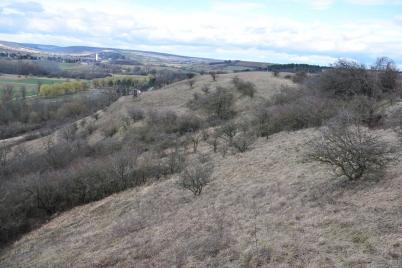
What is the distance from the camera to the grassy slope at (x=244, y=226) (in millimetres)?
11633

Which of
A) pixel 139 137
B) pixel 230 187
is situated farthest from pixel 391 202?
pixel 139 137

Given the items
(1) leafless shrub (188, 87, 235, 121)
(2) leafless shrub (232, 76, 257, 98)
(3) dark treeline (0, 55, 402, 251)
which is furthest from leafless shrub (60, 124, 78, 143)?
(2) leafless shrub (232, 76, 257, 98)

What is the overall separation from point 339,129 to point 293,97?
3390cm

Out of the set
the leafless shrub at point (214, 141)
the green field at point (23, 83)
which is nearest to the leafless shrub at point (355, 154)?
the leafless shrub at point (214, 141)

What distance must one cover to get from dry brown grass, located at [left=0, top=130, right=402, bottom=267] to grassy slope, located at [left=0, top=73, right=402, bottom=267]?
38 mm

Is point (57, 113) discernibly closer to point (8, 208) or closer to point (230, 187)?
point (8, 208)

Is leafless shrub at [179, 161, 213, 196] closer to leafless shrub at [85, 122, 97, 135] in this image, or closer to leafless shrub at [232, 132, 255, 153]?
leafless shrub at [232, 132, 255, 153]

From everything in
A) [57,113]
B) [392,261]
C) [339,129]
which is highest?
[339,129]

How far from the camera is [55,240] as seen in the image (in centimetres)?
2291

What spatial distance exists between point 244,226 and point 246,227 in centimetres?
16

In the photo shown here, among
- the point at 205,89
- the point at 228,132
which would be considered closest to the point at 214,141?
the point at 228,132

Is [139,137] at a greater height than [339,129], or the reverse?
[339,129]

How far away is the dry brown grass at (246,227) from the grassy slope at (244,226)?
0.13 feet

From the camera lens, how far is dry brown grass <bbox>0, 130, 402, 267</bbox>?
1161cm
